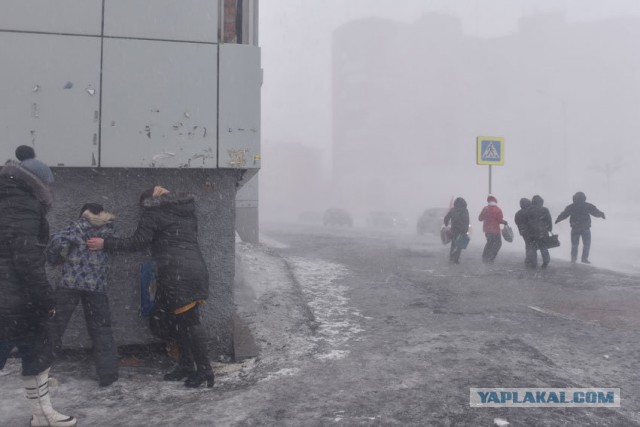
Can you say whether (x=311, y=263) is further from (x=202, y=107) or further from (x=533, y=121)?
(x=533, y=121)

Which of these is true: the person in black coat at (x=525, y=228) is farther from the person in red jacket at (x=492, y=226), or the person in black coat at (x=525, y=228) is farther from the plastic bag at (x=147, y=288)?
the plastic bag at (x=147, y=288)

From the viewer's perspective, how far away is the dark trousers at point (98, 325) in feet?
14.7

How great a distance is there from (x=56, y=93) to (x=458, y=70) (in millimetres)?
113780

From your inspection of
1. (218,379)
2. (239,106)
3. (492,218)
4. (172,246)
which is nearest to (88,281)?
(172,246)

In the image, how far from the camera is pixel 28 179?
379 centimetres

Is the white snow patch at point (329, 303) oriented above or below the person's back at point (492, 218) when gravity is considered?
below

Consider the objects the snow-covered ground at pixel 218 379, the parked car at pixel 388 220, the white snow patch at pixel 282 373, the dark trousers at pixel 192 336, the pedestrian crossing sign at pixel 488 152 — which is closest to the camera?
the snow-covered ground at pixel 218 379

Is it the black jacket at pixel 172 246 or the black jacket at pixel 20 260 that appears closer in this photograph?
the black jacket at pixel 20 260

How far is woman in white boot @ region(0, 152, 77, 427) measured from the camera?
360 cm

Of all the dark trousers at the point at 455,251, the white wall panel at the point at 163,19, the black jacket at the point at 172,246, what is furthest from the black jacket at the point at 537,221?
the black jacket at the point at 172,246

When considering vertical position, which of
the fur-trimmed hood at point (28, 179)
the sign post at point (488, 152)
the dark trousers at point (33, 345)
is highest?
the sign post at point (488, 152)

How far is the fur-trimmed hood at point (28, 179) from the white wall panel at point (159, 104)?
118 centimetres

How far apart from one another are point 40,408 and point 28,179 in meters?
1.63

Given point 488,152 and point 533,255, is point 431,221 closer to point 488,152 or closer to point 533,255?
point 488,152
